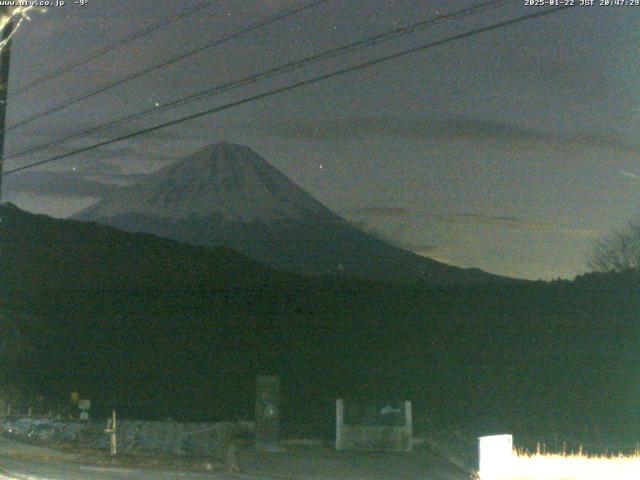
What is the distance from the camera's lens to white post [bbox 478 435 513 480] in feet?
44.5

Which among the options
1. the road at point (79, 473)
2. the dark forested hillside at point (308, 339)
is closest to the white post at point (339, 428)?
the road at point (79, 473)

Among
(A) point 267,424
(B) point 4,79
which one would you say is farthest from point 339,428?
(B) point 4,79

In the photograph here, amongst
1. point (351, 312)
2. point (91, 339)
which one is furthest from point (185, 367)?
point (351, 312)

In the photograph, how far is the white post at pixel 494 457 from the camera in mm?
13562

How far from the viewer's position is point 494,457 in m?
13.9

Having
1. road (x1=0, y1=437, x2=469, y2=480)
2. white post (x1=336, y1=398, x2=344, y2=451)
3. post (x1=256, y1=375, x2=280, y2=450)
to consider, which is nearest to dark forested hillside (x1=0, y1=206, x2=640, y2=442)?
white post (x1=336, y1=398, x2=344, y2=451)

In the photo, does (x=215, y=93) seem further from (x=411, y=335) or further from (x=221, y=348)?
(x=221, y=348)

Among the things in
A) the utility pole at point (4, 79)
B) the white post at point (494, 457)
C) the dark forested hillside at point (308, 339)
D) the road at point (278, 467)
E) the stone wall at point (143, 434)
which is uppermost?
the utility pole at point (4, 79)

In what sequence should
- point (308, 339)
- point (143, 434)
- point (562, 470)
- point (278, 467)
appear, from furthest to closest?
point (308, 339), point (143, 434), point (278, 467), point (562, 470)

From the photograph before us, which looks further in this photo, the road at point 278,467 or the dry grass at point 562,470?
the road at point 278,467

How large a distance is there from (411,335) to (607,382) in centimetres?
1856

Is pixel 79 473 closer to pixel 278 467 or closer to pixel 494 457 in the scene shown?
pixel 278 467

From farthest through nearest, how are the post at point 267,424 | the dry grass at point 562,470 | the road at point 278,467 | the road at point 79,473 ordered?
the post at point 267,424 → the road at point 278,467 → the road at point 79,473 → the dry grass at point 562,470

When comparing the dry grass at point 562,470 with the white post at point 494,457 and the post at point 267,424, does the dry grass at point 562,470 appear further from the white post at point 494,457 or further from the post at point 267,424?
the post at point 267,424
